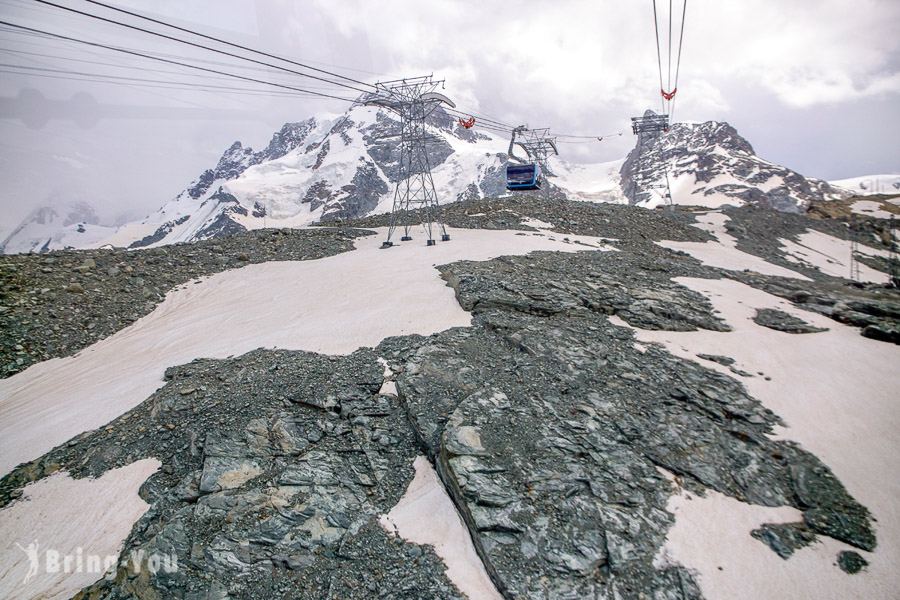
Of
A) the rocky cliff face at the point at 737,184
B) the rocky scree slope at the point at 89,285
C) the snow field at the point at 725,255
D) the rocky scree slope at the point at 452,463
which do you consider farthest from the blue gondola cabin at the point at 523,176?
the rocky cliff face at the point at 737,184

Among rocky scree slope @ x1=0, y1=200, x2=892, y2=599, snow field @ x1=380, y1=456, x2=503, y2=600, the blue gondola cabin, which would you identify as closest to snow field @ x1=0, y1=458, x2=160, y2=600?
rocky scree slope @ x1=0, y1=200, x2=892, y2=599

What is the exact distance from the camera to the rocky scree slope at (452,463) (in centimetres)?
568

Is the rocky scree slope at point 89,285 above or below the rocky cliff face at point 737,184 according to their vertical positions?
below

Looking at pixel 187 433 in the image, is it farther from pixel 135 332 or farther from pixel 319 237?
pixel 319 237

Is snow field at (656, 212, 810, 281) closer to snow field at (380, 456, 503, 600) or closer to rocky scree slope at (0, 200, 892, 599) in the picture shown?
rocky scree slope at (0, 200, 892, 599)

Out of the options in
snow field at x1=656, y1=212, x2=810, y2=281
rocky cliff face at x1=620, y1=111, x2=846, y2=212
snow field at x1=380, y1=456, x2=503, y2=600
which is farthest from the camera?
rocky cliff face at x1=620, y1=111, x2=846, y2=212

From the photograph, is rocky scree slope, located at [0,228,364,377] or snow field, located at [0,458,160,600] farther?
rocky scree slope, located at [0,228,364,377]

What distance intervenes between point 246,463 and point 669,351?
37.2 ft

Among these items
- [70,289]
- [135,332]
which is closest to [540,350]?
[135,332]

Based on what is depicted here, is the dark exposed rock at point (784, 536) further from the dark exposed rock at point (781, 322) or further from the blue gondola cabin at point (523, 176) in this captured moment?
the blue gondola cabin at point (523, 176)

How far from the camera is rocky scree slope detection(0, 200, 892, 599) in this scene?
5.68 meters

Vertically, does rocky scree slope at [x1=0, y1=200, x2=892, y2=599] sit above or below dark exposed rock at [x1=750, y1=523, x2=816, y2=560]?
above

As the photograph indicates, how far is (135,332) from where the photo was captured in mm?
14523

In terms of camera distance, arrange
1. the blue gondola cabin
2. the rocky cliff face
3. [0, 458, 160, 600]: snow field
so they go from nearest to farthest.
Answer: [0, 458, 160, 600]: snow field
the blue gondola cabin
the rocky cliff face
